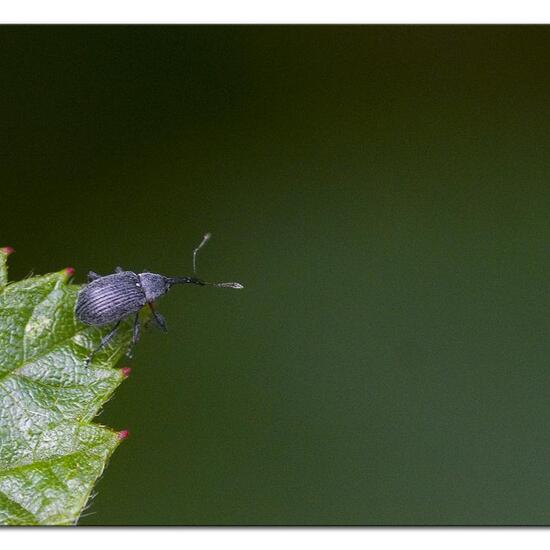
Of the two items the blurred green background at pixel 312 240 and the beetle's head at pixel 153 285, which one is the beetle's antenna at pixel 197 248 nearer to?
the blurred green background at pixel 312 240

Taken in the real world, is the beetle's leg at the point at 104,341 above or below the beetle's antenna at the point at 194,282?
below

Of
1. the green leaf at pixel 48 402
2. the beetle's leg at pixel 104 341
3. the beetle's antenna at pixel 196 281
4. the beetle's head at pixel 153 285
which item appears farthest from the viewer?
the beetle's antenna at pixel 196 281

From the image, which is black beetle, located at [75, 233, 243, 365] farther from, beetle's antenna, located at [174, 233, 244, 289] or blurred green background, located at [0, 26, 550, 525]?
blurred green background, located at [0, 26, 550, 525]

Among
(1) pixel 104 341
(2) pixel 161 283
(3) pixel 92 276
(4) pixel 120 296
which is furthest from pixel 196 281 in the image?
(1) pixel 104 341

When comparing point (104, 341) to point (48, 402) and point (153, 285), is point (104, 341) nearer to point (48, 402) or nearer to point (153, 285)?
point (48, 402)

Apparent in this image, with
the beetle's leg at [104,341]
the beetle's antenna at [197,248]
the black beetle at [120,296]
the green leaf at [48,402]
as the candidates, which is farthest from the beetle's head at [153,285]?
the green leaf at [48,402]

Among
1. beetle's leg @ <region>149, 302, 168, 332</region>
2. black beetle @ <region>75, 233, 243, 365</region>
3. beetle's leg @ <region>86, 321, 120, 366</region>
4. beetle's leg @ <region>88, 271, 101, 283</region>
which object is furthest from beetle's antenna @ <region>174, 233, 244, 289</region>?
beetle's leg @ <region>86, 321, 120, 366</region>
